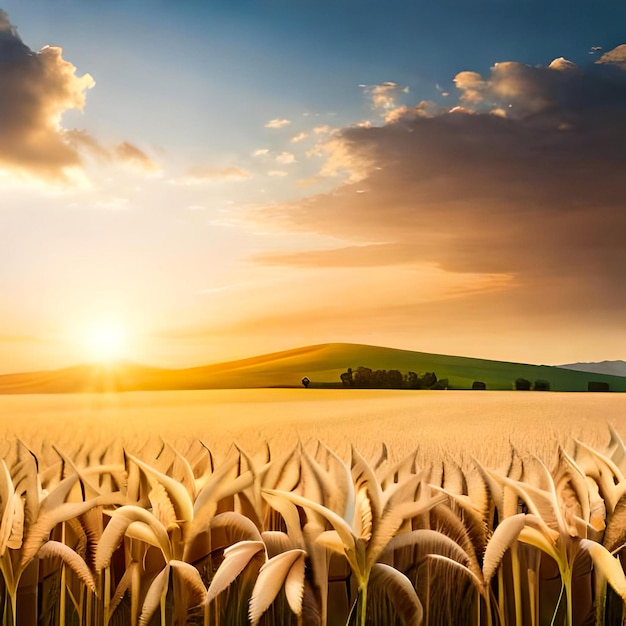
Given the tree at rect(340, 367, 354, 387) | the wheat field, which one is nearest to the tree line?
the tree at rect(340, 367, 354, 387)

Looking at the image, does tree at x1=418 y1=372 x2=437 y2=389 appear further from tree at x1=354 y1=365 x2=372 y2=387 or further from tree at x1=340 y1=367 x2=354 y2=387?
tree at x1=340 y1=367 x2=354 y2=387

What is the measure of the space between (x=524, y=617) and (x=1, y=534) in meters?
0.88

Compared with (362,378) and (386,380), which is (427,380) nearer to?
(386,380)

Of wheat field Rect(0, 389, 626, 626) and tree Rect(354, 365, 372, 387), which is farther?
tree Rect(354, 365, 372, 387)

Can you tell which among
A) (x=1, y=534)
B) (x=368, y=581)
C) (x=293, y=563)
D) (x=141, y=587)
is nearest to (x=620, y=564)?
(x=368, y=581)

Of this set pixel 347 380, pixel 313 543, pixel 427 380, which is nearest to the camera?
pixel 313 543

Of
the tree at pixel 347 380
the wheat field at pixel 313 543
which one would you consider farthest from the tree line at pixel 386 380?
the wheat field at pixel 313 543

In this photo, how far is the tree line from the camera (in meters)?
11.6

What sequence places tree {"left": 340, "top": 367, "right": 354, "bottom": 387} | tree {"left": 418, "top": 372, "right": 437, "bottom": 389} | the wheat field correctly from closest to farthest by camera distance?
the wheat field < tree {"left": 340, "top": 367, "right": 354, "bottom": 387} < tree {"left": 418, "top": 372, "right": 437, "bottom": 389}

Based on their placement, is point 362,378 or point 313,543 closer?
point 313,543

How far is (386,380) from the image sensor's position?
11.7m

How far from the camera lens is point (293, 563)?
1097 millimetres

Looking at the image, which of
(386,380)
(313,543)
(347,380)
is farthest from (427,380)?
(313,543)

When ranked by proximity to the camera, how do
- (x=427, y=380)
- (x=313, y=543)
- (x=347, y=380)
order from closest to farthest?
(x=313, y=543), (x=347, y=380), (x=427, y=380)
